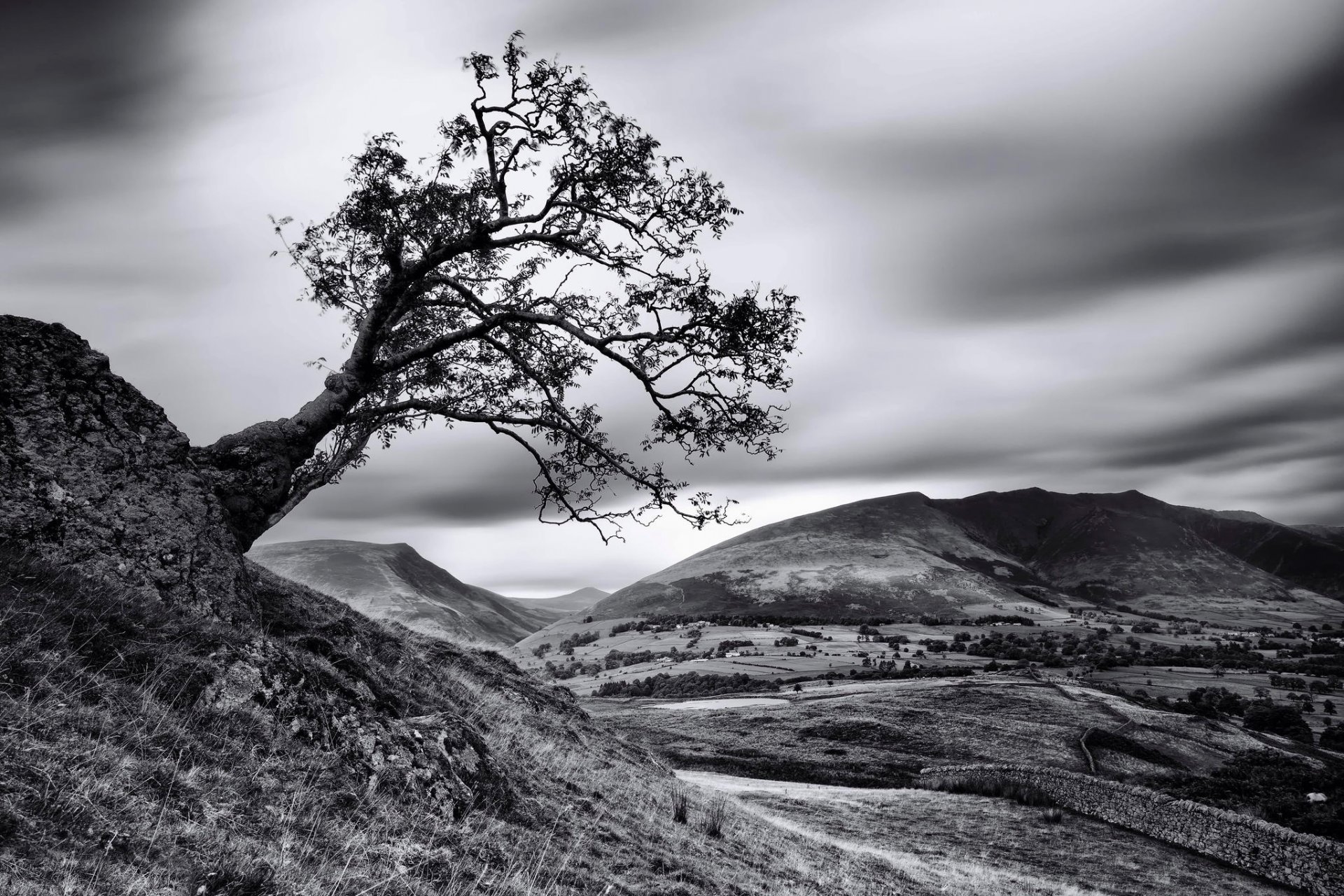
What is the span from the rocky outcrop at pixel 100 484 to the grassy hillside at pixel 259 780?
737 mm

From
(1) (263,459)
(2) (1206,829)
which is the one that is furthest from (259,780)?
(2) (1206,829)

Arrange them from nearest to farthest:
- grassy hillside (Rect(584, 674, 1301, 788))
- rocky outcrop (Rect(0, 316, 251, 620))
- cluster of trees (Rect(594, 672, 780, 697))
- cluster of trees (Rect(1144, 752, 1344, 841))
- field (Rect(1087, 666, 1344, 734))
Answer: rocky outcrop (Rect(0, 316, 251, 620)), cluster of trees (Rect(1144, 752, 1344, 841)), grassy hillside (Rect(584, 674, 1301, 788)), cluster of trees (Rect(594, 672, 780, 697)), field (Rect(1087, 666, 1344, 734))

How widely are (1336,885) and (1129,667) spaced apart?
390 feet

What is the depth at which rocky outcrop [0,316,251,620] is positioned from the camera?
8258mm

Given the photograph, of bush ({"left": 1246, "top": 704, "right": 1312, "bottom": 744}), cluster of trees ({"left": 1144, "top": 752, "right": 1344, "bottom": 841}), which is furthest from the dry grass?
bush ({"left": 1246, "top": 704, "right": 1312, "bottom": 744})

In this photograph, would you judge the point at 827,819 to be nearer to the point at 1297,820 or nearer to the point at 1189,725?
the point at 1297,820

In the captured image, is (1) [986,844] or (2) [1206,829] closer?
(1) [986,844]

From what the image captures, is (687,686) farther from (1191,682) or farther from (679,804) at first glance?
(679,804)

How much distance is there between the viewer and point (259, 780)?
621cm

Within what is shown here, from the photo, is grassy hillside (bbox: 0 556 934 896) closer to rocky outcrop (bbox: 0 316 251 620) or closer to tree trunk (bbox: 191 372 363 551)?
rocky outcrop (bbox: 0 316 251 620)

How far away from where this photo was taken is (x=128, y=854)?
15.2 feet

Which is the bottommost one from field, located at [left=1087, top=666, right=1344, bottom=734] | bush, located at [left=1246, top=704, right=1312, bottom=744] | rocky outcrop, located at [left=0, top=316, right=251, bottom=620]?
field, located at [left=1087, top=666, right=1344, bottom=734]

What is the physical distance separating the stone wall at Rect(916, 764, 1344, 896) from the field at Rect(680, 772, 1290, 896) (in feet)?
2.76

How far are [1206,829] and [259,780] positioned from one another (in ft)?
135
